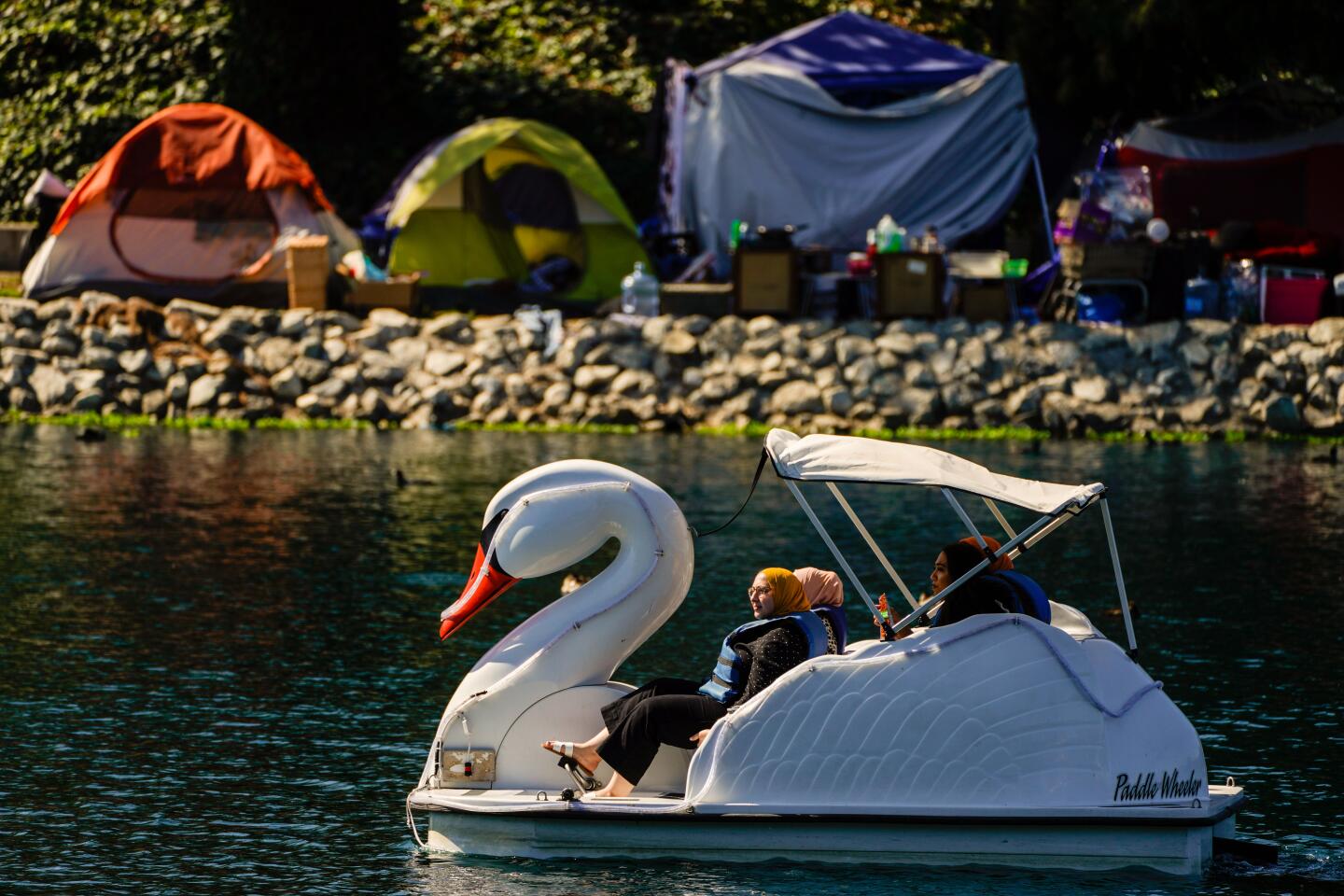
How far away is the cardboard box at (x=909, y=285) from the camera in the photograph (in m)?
28.7

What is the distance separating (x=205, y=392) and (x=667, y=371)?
6177 mm

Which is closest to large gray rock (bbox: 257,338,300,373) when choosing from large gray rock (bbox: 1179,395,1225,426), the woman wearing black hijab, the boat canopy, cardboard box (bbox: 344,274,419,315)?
cardboard box (bbox: 344,274,419,315)

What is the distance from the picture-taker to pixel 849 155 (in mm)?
31688

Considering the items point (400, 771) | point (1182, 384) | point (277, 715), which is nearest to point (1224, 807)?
point (400, 771)

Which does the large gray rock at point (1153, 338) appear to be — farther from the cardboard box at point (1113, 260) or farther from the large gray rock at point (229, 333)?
the large gray rock at point (229, 333)

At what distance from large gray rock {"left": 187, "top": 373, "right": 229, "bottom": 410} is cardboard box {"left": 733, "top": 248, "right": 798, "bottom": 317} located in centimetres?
703

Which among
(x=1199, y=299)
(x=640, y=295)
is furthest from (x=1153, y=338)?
(x=640, y=295)

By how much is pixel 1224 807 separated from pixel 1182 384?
1884 centimetres

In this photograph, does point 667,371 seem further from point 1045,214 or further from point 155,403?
point 155,403

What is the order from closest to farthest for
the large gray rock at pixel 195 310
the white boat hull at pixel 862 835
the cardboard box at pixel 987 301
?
1. the white boat hull at pixel 862 835
2. the cardboard box at pixel 987 301
3. the large gray rock at pixel 195 310

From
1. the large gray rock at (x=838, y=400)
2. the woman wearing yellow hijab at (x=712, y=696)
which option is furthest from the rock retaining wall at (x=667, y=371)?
the woman wearing yellow hijab at (x=712, y=696)

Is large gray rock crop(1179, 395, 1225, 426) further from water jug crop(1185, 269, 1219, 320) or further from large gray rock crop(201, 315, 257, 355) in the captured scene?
large gray rock crop(201, 315, 257, 355)

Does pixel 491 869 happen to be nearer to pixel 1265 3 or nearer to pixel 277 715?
pixel 277 715

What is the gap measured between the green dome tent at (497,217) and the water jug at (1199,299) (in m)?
8.00
